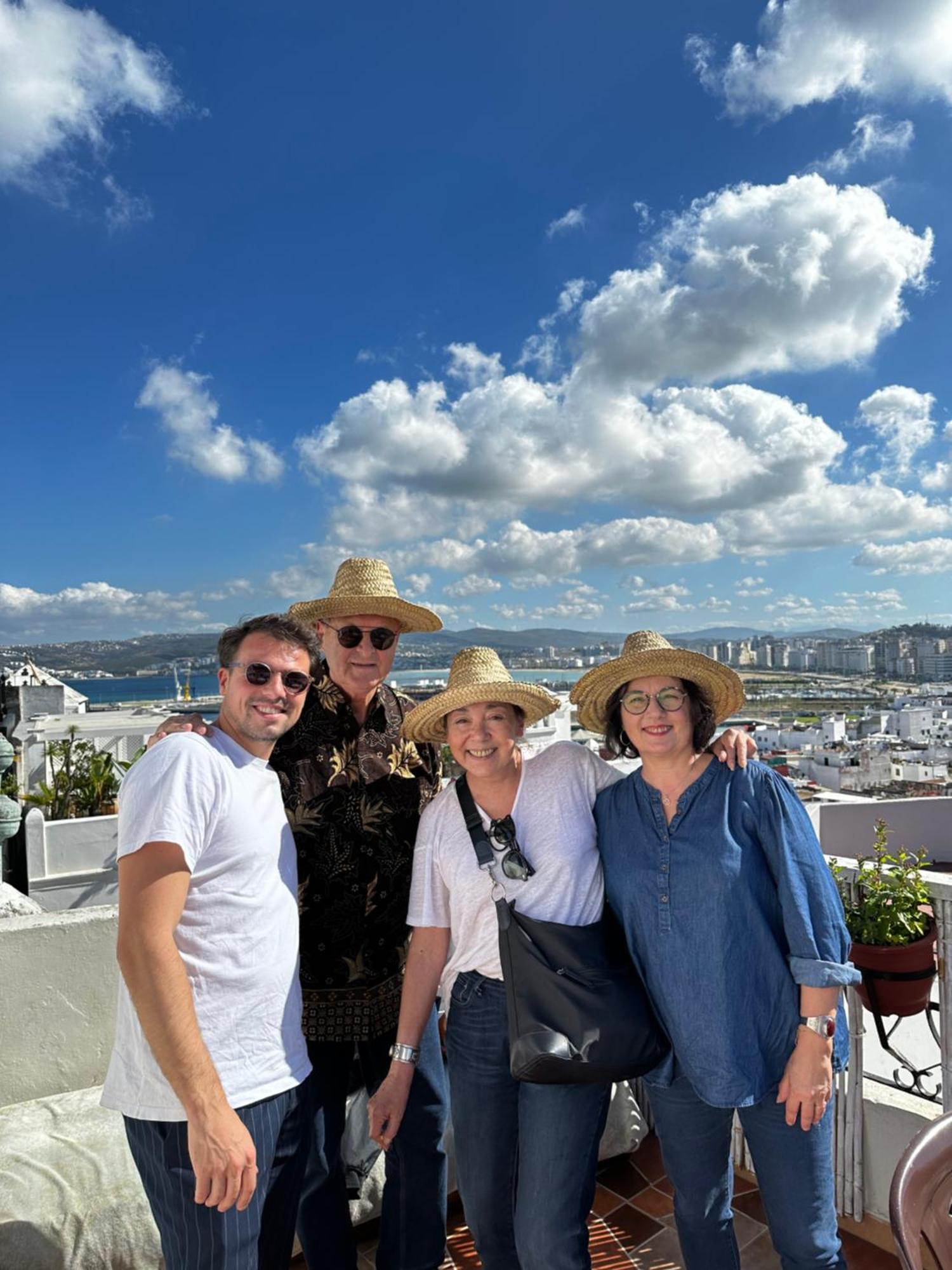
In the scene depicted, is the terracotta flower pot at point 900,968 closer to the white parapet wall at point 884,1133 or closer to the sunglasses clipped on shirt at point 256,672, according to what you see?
the white parapet wall at point 884,1133

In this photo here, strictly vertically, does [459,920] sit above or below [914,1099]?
above

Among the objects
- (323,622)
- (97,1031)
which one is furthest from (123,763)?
(323,622)

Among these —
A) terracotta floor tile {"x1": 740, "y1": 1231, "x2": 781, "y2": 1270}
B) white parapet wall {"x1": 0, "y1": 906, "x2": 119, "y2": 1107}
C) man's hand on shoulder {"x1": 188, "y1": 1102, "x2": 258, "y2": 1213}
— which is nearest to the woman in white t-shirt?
man's hand on shoulder {"x1": 188, "y1": 1102, "x2": 258, "y2": 1213}

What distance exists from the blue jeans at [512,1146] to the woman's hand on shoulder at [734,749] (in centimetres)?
70

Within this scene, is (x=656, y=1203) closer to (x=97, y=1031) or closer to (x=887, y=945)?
(x=887, y=945)

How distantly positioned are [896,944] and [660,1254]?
43.9 inches

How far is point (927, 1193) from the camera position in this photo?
1190mm

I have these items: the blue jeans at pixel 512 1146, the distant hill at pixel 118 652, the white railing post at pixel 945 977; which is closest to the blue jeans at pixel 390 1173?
the blue jeans at pixel 512 1146

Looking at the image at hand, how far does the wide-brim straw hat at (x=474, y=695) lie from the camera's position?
1905 mm

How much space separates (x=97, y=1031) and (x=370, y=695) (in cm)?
153

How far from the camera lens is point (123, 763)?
9.94 metres

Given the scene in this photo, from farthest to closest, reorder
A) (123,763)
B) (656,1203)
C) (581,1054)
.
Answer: (123,763)
(656,1203)
(581,1054)

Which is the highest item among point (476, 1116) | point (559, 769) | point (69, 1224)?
point (559, 769)

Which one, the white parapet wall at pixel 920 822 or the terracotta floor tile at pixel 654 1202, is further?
the white parapet wall at pixel 920 822
